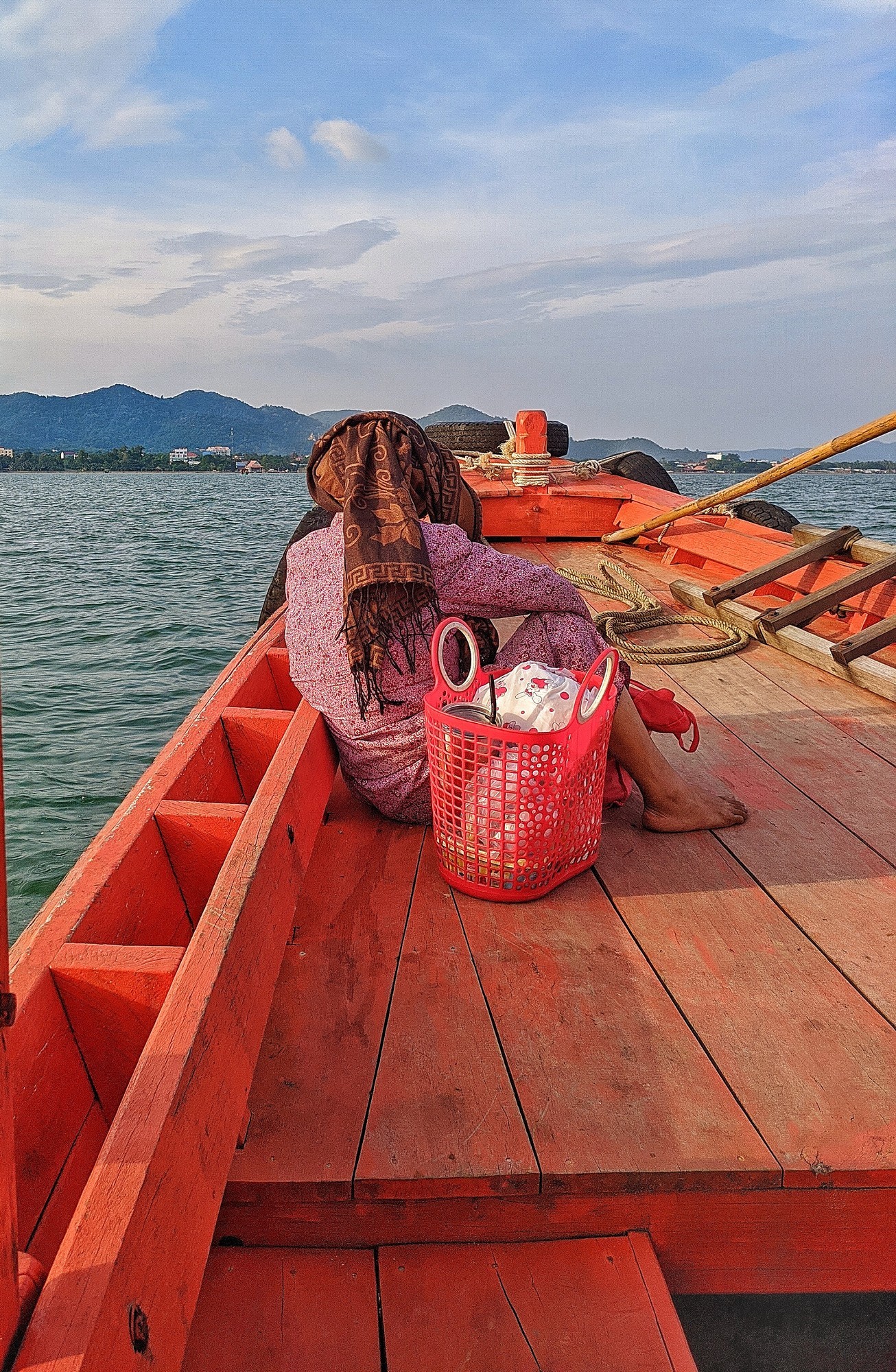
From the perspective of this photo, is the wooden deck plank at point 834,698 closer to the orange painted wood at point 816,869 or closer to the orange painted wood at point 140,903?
the orange painted wood at point 816,869

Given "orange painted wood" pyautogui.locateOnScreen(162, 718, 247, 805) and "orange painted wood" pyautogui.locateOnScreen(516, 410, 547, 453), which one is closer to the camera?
"orange painted wood" pyautogui.locateOnScreen(162, 718, 247, 805)

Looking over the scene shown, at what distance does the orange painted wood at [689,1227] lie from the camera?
1.20 meters

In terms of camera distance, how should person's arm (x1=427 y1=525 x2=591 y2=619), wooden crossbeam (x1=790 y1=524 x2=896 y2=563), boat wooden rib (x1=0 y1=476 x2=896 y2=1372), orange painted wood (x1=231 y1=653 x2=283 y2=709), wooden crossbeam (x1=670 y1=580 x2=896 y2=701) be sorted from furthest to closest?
1. wooden crossbeam (x1=790 y1=524 x2=896 y2=563)
2. wooden crossbeam (x1=670 y1=580 x2=896 y2=701)
3. orange painted wood (x1=231 y1=653 x2=283 y2=709)
4. person's arm (x1=427 y1=525 x2=591 y2=619)
5. boat wooden rib (x1=0 y1=476 x2=896 y2=1372)

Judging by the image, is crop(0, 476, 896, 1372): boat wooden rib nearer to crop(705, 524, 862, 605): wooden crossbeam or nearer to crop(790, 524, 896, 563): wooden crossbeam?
crop(790, 524, 896, 563): wooden crossbeam

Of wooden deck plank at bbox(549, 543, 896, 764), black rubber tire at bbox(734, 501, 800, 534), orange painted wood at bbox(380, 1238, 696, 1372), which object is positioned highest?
orange painted wood at bbox(380, 1238, 696, 1372)

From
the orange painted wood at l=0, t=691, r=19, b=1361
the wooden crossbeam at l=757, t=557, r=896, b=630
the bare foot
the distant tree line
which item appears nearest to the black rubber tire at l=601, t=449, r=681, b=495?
the wooden crossbeam at l=757, t=557, r=896, b=630

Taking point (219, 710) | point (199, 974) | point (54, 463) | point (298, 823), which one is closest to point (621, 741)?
point (298, 823)

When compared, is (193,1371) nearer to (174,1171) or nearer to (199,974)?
(174,1171)

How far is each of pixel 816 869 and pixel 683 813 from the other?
319 mm

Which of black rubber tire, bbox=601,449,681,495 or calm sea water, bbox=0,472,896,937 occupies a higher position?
black rubber tire, bbox=601,449,681,495

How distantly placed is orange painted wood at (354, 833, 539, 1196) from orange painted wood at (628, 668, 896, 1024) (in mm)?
705

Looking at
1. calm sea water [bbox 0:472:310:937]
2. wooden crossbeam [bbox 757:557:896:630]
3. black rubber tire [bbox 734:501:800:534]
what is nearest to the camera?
wooden crossbeam [bbox 757:557:896:630]

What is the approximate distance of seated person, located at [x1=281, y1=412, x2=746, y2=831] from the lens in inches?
74.6

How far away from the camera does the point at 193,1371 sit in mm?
1034
